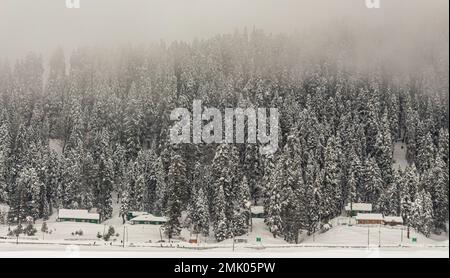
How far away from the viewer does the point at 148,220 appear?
121 meters

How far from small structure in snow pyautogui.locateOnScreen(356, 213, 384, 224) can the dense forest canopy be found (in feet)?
15.0

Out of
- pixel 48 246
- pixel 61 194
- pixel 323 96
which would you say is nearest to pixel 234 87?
pixel 323 96

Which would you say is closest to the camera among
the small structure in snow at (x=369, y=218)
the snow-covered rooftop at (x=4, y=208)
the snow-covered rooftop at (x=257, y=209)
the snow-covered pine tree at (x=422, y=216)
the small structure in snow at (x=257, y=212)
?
the snow-covered pine tree at (x=422, y=216)

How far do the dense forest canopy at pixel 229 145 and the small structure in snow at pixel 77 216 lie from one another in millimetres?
3935

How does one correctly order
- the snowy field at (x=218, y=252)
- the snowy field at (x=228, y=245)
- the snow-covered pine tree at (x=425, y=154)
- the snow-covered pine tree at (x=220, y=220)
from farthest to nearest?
the snow-covered pine tree at (x=425, y=154)
the snow-covered pine tree at (x=220, y=220)
the snowy field at (x=228, y=245)
the snowy field at (x=218, y=252)

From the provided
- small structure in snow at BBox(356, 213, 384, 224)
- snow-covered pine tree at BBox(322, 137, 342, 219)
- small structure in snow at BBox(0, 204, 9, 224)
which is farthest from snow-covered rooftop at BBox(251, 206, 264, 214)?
small structure in snow at BBox(0, 204, 9, 224)

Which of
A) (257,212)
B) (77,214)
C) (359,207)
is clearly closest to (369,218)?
(359,207)

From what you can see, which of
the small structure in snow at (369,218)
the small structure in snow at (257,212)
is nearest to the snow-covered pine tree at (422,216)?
the small structure in snow at (369,218)

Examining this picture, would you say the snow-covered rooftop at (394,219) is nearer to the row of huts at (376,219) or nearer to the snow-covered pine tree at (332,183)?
the row of huts at (376,219)

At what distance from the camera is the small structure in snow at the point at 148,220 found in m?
121

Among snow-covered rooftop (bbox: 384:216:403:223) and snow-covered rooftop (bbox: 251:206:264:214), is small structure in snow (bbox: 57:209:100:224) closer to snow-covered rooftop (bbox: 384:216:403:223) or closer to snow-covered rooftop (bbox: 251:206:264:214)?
snow-covered rooftop (bbox: 251:206:264:214)

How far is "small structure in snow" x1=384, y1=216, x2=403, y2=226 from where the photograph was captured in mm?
119262
